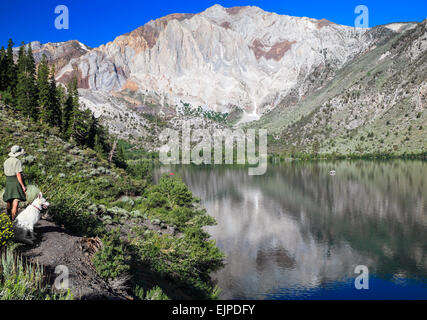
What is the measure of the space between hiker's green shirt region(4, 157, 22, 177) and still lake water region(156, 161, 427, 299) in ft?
67.7

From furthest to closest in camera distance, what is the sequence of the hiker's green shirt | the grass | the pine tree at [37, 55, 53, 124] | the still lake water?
the pine tree at [37, 55, 53, 124]
the still lake water
the hiker's green shirt
the grass

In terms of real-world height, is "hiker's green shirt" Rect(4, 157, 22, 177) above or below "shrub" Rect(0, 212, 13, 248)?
above

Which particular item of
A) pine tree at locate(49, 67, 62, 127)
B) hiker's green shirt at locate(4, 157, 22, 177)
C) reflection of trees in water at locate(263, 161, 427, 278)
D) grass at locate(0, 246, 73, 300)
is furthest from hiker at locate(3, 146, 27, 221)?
pine tree at locate(49, 67, 62, 127)

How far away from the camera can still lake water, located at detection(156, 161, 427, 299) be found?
99.5 feet

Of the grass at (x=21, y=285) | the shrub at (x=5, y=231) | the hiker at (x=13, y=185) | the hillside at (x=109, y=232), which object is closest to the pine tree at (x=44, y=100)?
the hillside at (x=109, y=232)

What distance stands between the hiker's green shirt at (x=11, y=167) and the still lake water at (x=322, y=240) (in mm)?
20632

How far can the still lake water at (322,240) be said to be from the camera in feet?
99.5

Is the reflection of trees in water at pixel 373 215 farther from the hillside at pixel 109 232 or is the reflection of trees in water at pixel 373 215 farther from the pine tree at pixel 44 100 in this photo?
the pine tree at pixel 44 100

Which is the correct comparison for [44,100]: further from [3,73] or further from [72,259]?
[72,259]

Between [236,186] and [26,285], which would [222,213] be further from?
[26,285]

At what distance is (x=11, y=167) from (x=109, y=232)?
5972 millimetres

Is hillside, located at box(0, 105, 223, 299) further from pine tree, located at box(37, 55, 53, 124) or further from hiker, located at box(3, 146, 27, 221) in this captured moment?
pine tree, located at box(37, 55, 53, 124)
